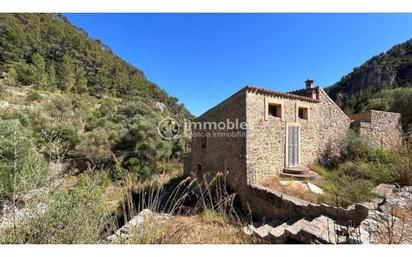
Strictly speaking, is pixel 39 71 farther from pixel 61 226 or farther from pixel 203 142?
pixel 61 226

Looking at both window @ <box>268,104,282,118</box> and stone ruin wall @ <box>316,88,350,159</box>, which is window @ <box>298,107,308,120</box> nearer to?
stone ruin wall @ <box>316,88,350,159</box>

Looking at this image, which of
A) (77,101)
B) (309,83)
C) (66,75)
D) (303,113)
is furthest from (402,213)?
(66,75)

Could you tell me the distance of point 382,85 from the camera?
78.7 ft

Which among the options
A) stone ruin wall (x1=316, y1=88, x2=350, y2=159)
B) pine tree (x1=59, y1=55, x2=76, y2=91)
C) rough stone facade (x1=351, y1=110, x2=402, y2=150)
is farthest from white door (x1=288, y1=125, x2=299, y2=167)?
pine tree (x1=59, y1=55, x2=76, y2=91)

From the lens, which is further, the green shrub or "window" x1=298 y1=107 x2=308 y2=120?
the green shrub

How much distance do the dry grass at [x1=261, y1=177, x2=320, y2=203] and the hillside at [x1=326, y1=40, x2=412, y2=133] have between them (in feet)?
43.4

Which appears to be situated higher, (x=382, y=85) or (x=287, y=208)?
(x=382, y=85)

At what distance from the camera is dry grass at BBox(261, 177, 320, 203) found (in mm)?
4855

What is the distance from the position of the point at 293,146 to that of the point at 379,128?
6366 millimetres

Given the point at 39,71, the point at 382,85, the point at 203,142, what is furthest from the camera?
the point at 39,71

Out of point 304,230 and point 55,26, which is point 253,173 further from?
point 55,26

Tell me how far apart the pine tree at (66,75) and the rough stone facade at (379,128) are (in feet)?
120

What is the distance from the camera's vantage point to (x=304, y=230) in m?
2.75
